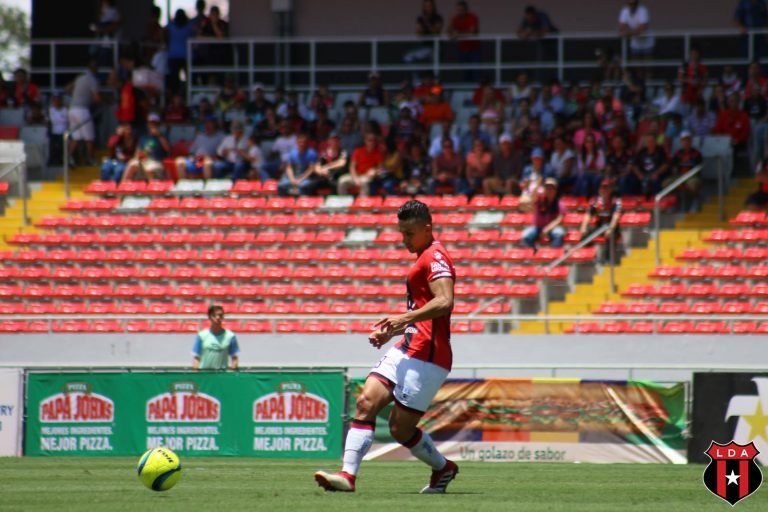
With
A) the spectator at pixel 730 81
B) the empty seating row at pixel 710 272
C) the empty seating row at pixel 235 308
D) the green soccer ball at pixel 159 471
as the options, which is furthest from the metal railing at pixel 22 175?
A: the green soccer ball at pixel 159 471

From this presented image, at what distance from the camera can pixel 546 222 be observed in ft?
77.3

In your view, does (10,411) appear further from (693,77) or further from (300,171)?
(693,77)

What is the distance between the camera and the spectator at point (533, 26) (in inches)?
1124

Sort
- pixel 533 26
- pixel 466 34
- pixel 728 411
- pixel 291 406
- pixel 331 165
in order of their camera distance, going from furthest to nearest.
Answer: pixel 466 34
pixel 533 26
pixel 331 165
pixel 291 406
pixel 728 411

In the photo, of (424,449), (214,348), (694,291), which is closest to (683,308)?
(694,291)

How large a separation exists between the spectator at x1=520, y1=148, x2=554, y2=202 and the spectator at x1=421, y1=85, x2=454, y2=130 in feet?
9.17

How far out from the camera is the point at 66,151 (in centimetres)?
2828

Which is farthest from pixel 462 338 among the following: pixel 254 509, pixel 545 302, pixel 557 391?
pixel 254 509

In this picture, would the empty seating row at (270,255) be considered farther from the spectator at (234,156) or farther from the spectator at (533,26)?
the spectator at (533,26)

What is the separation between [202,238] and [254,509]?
657 inches

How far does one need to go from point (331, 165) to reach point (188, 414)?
9531 mm

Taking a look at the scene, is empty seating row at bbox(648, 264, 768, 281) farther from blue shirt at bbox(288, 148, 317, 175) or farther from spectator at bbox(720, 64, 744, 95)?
blue shirt at bbox(288, 148, 317, 175)

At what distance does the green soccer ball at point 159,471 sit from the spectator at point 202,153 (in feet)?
55.4

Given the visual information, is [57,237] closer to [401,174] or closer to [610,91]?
[401,174]
